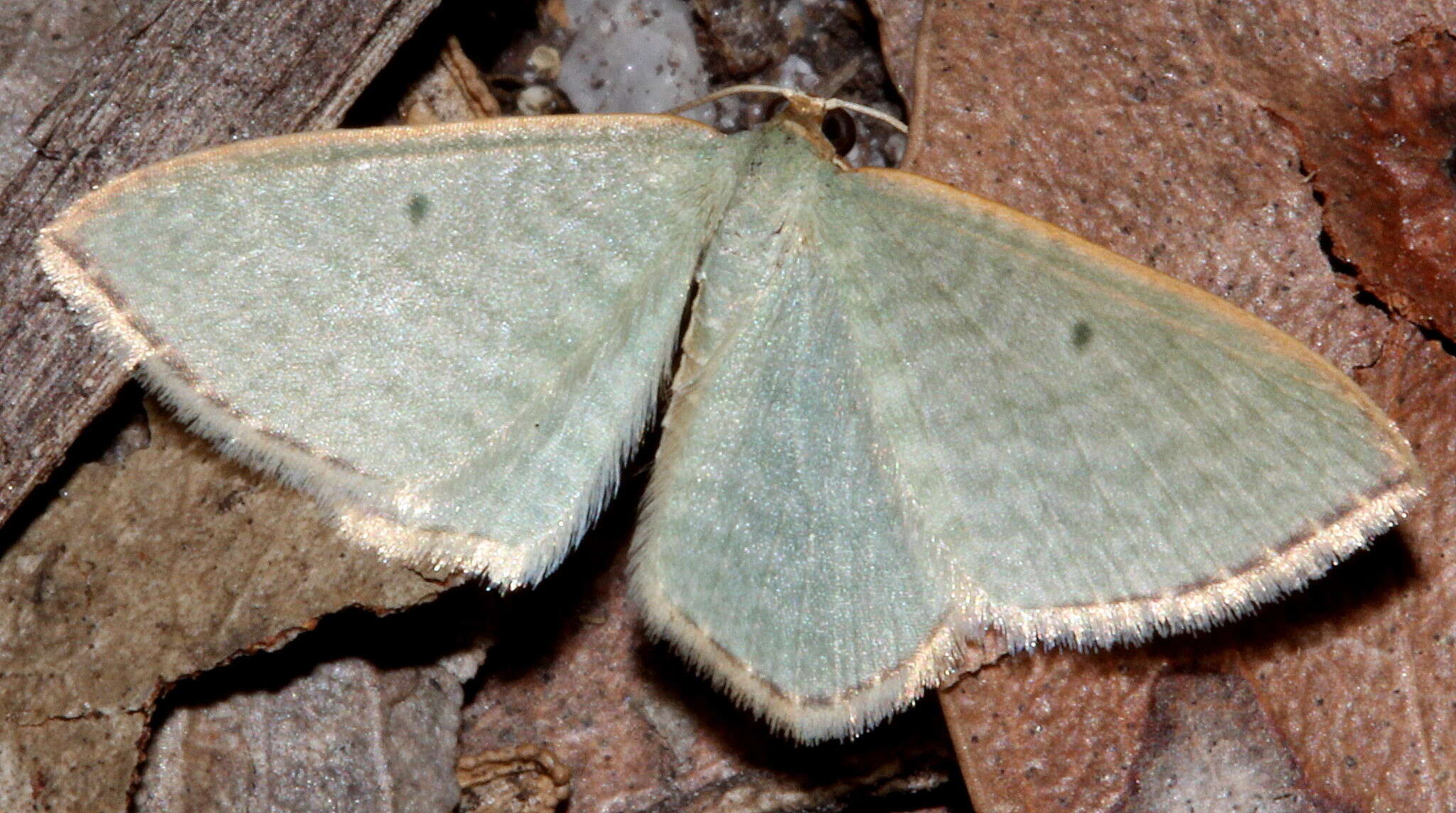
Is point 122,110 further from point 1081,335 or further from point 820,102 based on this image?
point 1081,335

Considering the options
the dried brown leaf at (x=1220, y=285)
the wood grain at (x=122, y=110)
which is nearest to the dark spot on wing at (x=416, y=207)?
the wood grain at (x=122, y=110)

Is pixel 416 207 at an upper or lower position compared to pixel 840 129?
upper

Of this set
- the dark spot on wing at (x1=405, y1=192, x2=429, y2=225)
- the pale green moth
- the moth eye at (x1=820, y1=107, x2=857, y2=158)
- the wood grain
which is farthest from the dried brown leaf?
the wood grain

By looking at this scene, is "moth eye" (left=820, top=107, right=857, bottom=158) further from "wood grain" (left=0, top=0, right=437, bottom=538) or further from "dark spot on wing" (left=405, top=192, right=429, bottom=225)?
"dark spot on wing" (left=405, top=192, right=429, bottom=225)

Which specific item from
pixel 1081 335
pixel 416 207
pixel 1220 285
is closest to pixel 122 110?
pixel 416 207

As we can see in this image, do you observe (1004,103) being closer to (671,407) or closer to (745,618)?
(671,407)

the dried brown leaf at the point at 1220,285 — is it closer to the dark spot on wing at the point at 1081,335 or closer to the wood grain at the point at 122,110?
the dark spot on wing at the point at 1081,335
